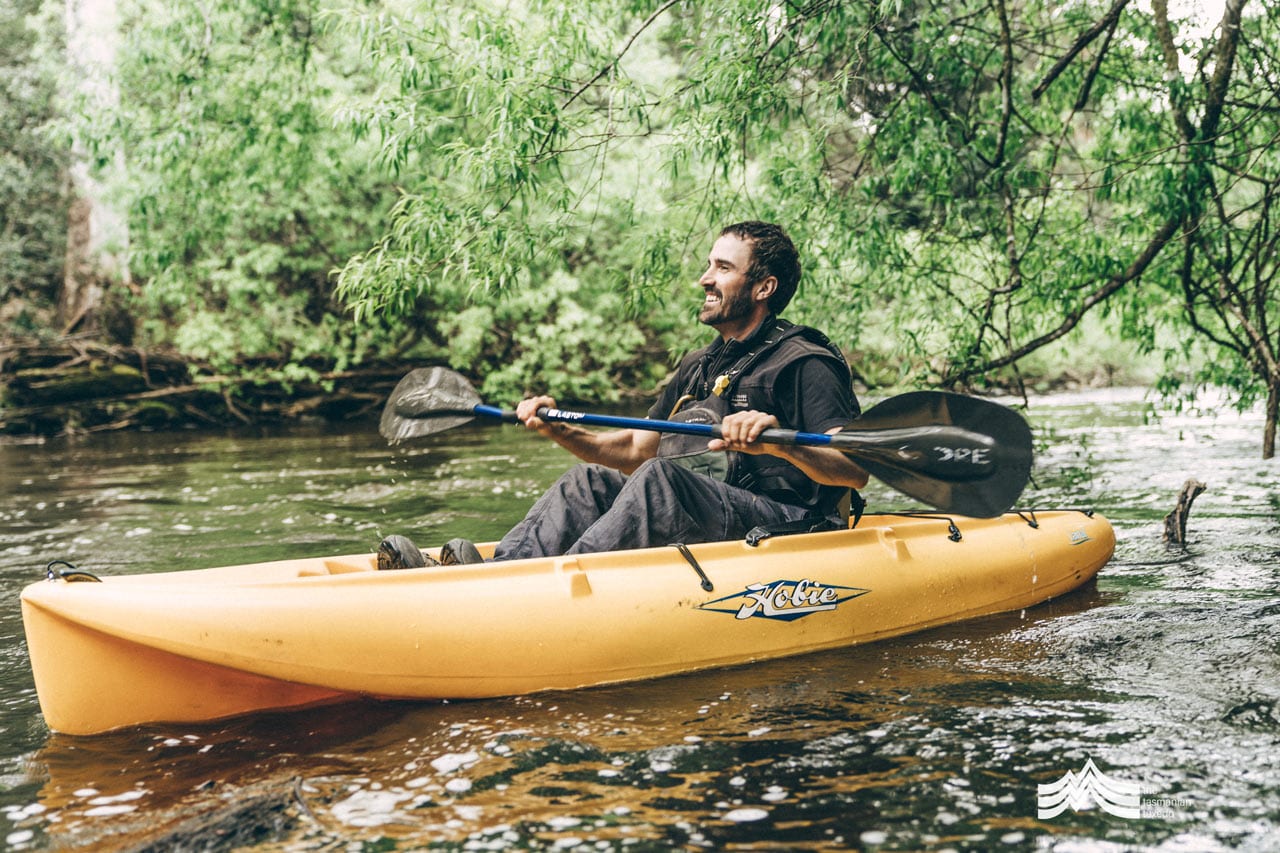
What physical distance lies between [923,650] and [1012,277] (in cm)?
247

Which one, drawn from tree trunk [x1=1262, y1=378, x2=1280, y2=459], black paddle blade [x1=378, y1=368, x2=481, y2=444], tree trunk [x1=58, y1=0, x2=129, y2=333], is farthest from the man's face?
tree trunk [x1=58, y1=0, x2=129, y2=333]

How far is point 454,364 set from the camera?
14.1 m

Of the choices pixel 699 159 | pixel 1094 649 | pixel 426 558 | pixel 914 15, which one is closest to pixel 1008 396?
pixel 914 15

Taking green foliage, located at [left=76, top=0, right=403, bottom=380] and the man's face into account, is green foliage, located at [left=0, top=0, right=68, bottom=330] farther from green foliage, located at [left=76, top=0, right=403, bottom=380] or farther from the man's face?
the man's face

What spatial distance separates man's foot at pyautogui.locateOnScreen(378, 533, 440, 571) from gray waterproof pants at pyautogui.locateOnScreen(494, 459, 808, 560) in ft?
0.94

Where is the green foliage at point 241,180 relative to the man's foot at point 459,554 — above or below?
above

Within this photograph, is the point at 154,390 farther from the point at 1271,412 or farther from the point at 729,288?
the point at 1271,412

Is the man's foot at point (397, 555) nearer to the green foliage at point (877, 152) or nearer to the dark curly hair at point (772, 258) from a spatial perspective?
the dark curly hair at point (772, 258)

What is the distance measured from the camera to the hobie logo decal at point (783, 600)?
3299mm

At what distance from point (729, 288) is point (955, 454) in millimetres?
908

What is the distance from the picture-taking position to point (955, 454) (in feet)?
11.3

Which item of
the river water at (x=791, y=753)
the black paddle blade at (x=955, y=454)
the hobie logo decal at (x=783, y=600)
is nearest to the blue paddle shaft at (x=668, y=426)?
the black paddle blade at (x=955, y=454)

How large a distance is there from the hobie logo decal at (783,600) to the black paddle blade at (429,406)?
A: 1.19 meters

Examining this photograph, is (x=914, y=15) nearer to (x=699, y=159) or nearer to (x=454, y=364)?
(x=699, y=159)
